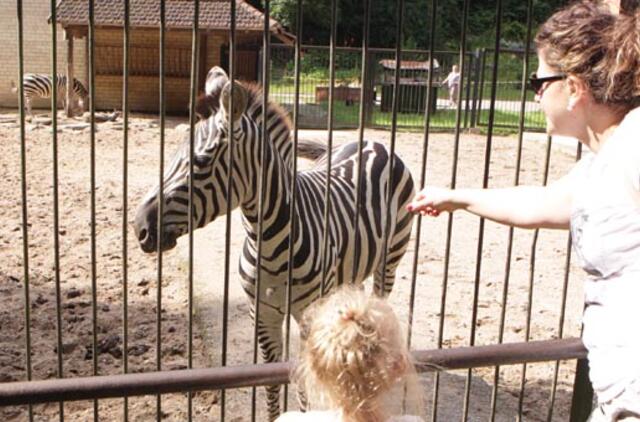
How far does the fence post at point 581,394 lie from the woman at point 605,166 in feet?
2.53

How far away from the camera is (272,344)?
155 inches

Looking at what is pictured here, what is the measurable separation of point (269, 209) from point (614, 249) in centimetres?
218

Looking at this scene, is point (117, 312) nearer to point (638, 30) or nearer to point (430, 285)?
point (430, 285)

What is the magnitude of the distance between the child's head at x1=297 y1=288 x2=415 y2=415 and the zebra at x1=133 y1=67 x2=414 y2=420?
4.25ft

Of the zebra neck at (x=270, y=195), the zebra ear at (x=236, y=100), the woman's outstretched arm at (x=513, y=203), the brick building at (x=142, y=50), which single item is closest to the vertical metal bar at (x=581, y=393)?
the woman's outstretched arm at (x=513, y=203)

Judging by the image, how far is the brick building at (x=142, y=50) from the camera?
64.7 feet

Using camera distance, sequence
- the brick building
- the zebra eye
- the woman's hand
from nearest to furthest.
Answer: the woman's hand → the zebra eye → the brick building

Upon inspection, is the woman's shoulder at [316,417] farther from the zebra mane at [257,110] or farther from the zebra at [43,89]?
the zebra at [43,89]

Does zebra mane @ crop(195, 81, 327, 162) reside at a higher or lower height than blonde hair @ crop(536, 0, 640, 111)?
lower

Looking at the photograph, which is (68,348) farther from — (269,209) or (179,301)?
(269,209)

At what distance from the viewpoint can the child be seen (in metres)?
1.50

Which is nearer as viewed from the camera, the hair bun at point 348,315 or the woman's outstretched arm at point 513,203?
the hair bun at point 348,315

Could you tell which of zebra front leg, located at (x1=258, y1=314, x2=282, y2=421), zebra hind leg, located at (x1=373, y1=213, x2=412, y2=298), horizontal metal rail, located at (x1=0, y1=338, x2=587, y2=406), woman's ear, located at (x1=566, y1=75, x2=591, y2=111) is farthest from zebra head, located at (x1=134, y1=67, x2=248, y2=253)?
zebra hind leg, located at (x1=373, y1=213, x2=412, y2=298)

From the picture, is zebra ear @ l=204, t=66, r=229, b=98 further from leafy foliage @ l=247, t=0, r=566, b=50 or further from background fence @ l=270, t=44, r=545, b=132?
leafy foliage @ l=247, t=0, r=566, b=50
